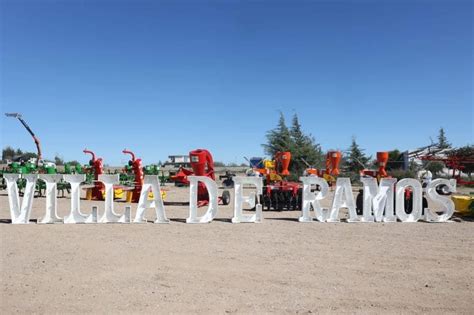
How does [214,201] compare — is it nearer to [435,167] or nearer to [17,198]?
[17,198]

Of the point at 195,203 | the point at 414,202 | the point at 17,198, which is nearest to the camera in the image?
the point at 17,198

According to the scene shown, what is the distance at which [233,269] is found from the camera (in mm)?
6820

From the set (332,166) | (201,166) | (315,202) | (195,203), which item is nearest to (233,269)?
(195,203)

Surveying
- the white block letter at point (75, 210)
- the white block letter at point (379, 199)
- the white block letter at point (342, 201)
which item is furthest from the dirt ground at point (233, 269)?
the white block letter at point (379, 199)

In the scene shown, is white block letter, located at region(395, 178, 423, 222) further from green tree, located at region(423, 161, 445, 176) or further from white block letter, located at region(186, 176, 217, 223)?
green tree, located at region(423, 161, 445, 176)

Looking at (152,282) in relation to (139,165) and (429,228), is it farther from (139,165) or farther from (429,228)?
(139,165)

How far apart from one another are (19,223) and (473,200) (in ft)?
43.8

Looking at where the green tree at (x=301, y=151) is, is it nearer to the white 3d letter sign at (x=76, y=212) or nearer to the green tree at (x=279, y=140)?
the green tree at (x=279, y=140)

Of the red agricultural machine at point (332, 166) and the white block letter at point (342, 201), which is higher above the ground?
the red agricultural machine at point (332, 166)

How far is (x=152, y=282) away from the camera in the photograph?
19.9ft

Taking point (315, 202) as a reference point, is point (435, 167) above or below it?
above

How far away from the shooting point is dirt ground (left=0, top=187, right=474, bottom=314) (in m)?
5.25

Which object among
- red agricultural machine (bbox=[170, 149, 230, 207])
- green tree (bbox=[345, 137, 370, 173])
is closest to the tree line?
green tree (bbox=[345, 137, 370, 173])

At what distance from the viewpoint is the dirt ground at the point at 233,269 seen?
525 centimetres
